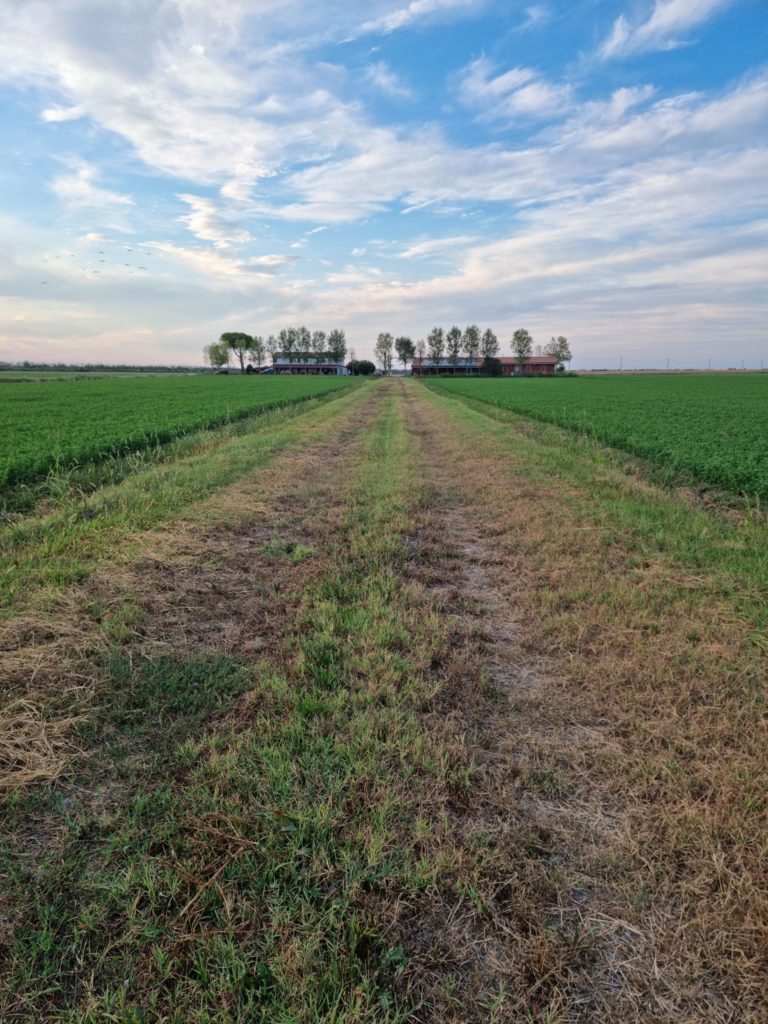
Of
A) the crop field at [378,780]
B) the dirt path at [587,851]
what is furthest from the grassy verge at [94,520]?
the dirt path at [587,851]

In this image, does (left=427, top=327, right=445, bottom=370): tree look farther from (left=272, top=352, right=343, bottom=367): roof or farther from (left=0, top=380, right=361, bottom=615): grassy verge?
(left=0, top=380, right=361, bottom=615): grassy verge

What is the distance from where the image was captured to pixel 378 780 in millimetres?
2859

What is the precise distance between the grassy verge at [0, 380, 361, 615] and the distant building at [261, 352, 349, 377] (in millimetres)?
129696

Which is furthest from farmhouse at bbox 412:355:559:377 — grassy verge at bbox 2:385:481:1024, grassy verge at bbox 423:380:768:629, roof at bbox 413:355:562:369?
grassy verge at bbox 2:385:481:1024

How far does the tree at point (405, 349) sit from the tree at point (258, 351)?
4621 centimetres

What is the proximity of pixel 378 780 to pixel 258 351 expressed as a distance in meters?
176

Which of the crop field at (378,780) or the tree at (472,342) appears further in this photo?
the tree at (472,342)

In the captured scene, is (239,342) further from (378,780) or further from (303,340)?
(378,780)

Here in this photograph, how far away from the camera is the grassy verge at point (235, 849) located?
1886 mm

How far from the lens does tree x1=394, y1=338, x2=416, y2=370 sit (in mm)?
155000

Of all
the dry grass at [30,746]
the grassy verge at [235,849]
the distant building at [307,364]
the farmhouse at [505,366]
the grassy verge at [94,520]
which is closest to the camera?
the grassy verge at [235,849]

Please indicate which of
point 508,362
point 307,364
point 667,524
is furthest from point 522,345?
point 667,524

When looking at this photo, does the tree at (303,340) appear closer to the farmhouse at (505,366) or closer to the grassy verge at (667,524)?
the farmhouse at (505,366)

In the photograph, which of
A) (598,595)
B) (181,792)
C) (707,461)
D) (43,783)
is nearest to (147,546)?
(43,783)
